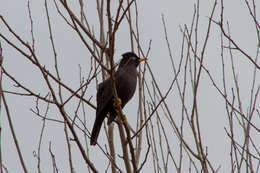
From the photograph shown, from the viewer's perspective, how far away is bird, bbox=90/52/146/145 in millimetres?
5319

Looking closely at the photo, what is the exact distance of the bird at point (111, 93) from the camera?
5319 mm

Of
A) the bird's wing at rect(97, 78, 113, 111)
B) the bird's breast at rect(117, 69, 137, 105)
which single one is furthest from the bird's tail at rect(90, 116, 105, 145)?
the bird's breast at rect(117, 69, 137, 105)

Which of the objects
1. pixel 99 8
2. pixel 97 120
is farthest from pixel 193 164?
pixel 99 8

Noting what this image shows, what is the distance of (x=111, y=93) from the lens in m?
5.45

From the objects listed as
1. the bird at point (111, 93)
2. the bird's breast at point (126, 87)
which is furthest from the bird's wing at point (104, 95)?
the bird's breast at point (126, 87)

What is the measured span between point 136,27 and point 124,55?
184 centimetres

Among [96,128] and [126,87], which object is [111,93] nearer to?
[126,87]

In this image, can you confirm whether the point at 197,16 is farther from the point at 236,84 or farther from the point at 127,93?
the point at 127,93

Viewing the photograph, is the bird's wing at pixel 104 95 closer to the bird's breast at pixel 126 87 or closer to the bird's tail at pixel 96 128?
the bird's tail at pixel 96 128

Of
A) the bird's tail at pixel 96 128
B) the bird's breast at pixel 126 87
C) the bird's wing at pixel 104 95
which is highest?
the bird's breast at pixel 126 87

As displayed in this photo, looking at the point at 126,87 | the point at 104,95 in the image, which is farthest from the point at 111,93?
the point at 126,87

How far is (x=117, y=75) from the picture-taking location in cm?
596

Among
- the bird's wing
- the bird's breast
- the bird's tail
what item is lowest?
the bird's tail

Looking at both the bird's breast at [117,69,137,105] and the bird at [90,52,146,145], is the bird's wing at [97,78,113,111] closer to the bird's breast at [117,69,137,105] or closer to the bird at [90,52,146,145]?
the bird at [90,52,146,145]
